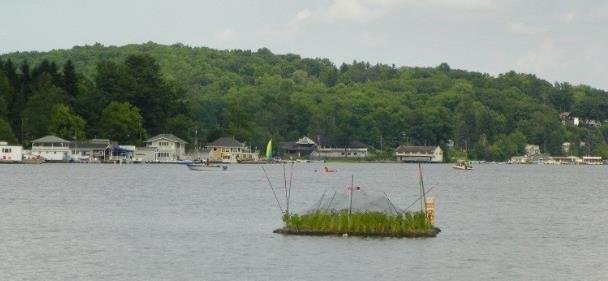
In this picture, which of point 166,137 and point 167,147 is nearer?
point 166,137

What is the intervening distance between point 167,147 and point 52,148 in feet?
59.5

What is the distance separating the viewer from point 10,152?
490 feet

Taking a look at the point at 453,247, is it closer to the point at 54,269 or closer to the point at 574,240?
the point at 574,240

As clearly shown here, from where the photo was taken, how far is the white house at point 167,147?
162 m

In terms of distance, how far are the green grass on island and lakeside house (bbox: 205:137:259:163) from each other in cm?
12887

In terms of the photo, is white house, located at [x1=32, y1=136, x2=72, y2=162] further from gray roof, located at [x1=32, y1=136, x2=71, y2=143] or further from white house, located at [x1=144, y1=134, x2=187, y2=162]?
white house, located at [x1=144, y1=134, x2=187, y2=162]

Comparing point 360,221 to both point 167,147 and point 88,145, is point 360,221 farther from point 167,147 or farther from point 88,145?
point 167,147

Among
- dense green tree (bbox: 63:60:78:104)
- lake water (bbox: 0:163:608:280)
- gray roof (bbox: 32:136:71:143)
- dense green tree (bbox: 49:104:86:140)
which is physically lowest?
lake water (bbox: 0:163:608:280)

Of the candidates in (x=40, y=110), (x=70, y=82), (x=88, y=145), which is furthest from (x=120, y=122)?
(x=70, y=82)

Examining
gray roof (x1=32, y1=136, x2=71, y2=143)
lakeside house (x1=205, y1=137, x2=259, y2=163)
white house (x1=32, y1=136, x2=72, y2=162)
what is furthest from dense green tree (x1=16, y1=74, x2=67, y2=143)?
lakeside house (x1=205, y1=137, x2=259, y2=163)

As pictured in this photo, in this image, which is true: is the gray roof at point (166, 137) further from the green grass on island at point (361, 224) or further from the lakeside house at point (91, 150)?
the green grass on island at point (361, 224)

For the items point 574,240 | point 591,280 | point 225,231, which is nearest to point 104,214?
point 225,231

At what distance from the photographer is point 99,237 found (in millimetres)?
48438

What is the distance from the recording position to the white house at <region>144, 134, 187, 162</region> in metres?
162
